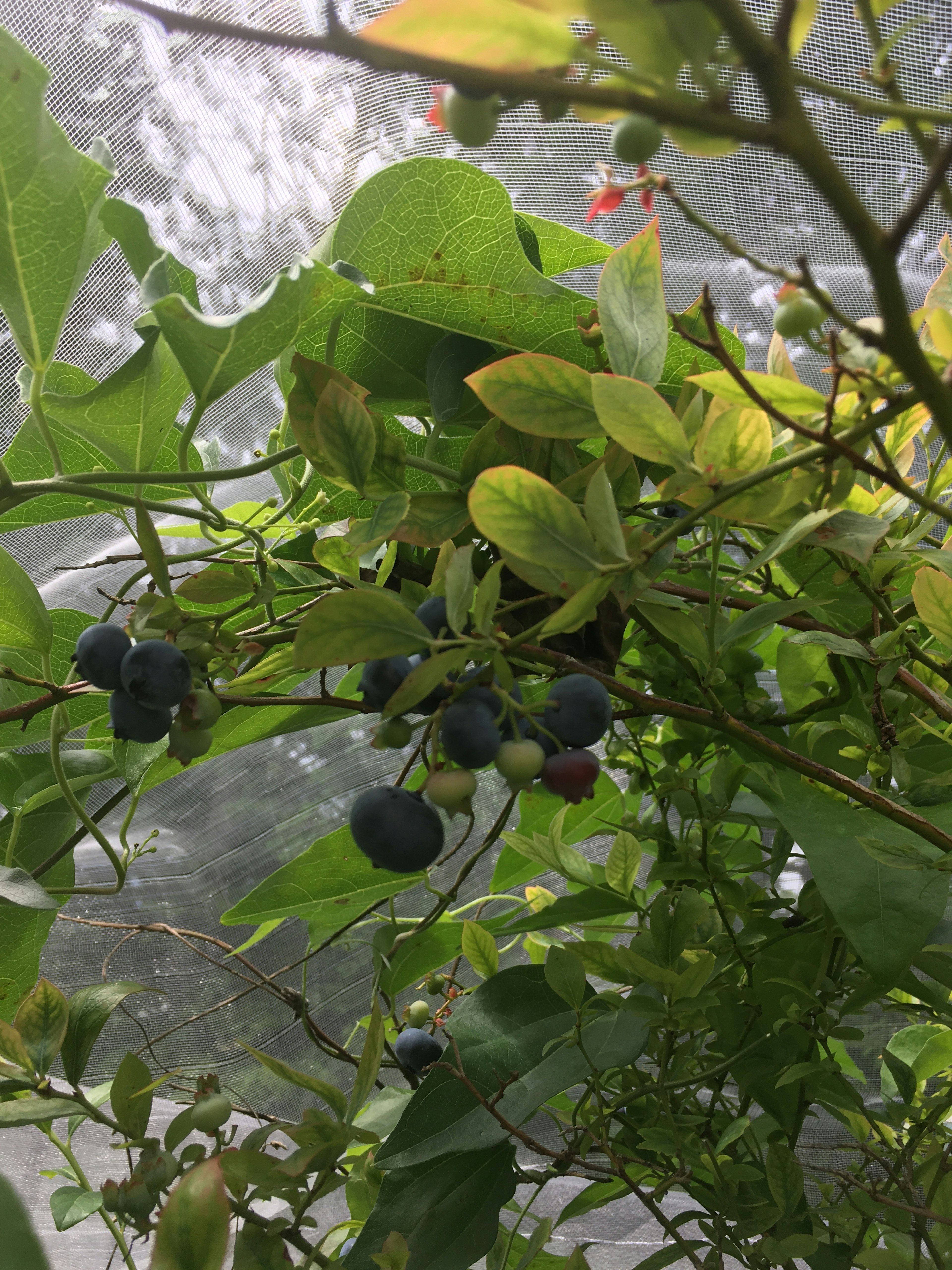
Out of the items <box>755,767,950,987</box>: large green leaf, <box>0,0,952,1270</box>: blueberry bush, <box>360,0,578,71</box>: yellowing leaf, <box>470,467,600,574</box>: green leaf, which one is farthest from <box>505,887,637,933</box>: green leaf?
<box>360,0,578,71</box>: yellowing leaf

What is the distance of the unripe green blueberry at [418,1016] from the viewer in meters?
0.50

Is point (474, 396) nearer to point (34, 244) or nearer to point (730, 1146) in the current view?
point (34, 244)

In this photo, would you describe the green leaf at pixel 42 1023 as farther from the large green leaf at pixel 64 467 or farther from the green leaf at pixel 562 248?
the green leaf at pixel 562 248

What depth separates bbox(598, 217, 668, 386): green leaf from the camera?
26 centimetres

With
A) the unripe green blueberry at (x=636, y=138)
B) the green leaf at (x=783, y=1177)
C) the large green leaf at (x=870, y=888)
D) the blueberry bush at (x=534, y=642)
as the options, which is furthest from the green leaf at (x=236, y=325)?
the green leaf at (x=783, y=1177)

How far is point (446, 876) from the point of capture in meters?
0.70

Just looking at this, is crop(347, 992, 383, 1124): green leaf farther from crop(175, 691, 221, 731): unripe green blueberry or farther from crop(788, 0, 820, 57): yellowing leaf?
crop(788, 0, 820, 57): yellowing leaf

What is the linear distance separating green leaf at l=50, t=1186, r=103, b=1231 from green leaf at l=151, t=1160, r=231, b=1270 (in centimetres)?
23

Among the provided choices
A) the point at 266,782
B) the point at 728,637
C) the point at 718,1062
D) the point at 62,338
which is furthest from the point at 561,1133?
the point at 62,338

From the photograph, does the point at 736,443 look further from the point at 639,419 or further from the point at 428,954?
the point at 428,954

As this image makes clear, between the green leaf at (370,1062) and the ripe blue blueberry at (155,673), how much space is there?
0.39 feet

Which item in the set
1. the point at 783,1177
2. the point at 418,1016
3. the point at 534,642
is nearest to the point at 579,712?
the point at 534,642

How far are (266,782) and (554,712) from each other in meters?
0.50

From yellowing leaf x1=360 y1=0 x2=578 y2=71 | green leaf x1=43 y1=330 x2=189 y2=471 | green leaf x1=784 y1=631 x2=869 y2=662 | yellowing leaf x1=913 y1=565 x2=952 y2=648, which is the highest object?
yellowing leaf x1=360 y1=0 x2=578 y2=71
